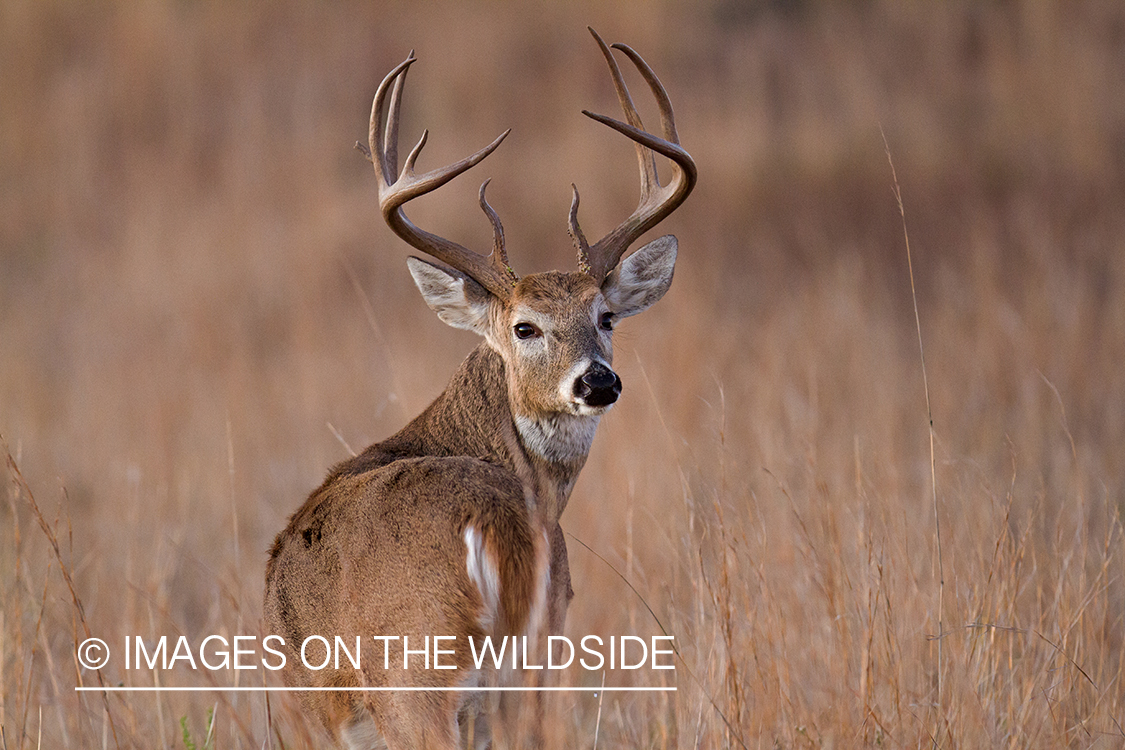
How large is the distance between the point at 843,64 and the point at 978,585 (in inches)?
458

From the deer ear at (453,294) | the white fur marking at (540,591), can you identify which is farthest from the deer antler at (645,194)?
the white fur marking at (540,591)

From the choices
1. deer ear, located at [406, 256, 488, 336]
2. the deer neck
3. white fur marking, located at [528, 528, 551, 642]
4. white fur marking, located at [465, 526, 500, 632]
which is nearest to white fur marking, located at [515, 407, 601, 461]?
the deer neck

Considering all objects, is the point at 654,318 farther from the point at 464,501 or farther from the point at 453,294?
the point at 464,501

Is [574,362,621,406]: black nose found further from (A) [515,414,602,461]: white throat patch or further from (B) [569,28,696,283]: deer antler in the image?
(B) [569,28,696,283]: deer antler

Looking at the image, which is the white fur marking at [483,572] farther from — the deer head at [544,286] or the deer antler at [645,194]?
the deer antler at [645,194]

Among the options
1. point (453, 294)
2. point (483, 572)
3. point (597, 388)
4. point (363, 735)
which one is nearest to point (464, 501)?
point (483, 572)

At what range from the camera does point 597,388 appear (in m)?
3.66

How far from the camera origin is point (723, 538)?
356 cm

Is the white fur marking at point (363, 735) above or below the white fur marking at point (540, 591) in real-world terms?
below

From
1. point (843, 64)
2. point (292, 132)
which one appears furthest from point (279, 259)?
point (843, 64)

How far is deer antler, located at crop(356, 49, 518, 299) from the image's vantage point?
3.76 metres

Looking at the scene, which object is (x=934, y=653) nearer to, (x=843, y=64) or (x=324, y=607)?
(x=324, y=607)

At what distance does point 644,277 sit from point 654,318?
631 cm

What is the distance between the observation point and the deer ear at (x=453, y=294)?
4121 millimetres
